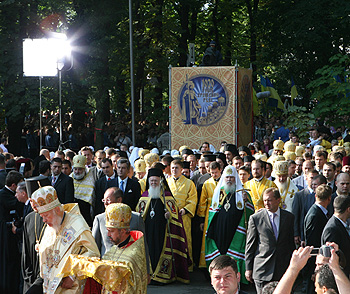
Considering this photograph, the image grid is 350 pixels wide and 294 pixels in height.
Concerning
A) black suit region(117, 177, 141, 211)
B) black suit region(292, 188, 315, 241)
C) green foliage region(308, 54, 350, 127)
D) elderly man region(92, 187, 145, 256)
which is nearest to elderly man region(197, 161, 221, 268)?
black suit region(117, 177, 141, 211)

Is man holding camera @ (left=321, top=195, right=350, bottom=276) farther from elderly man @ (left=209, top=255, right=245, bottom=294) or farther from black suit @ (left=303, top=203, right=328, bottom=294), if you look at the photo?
elderly man @ (left=209, top=255, right=245, bottom=294)

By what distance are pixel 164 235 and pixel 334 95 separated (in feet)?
36.5

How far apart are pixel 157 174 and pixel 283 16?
22.8 m

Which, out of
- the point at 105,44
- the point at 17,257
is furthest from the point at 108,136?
the point at 17,257

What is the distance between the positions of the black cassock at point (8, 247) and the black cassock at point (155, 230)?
2.21 meters

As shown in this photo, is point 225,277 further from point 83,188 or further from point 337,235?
point 83,188

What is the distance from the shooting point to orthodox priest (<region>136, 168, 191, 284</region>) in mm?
Answer: 10594

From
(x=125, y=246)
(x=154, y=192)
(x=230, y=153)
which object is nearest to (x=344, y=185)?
(x=154, y=192)

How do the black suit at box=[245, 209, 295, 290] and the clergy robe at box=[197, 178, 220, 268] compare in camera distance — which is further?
the clergy robe at box=[197, 178, 220, 268]

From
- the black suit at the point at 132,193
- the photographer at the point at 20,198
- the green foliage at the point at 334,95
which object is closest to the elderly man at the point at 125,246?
the photographer at the point at 20,198

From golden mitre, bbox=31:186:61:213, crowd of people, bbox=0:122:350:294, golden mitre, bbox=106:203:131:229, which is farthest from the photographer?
golden mitre, bbox=31:186:61:213

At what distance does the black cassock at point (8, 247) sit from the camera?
30.0ft

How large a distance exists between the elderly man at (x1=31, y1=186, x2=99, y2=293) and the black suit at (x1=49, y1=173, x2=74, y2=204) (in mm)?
3906

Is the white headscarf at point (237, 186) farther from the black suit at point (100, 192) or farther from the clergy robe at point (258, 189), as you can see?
the black suit at point (100, 192)
